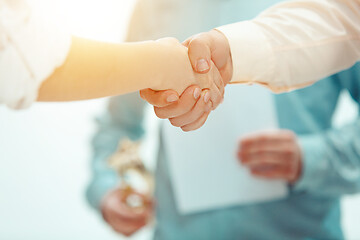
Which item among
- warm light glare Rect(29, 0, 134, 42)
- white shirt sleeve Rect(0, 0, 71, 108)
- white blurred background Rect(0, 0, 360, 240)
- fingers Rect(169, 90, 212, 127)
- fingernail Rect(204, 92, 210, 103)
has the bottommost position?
white blurred background Rect(0, 0, 360, 240)

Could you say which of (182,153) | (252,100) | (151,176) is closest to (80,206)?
(151,176)

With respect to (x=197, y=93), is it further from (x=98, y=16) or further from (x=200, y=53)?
(x=98, y=16)

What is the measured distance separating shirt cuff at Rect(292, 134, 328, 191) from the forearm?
279mm

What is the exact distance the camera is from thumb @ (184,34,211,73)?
0.26 m

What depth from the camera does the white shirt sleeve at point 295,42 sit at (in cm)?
26

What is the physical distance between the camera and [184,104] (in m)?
0.27

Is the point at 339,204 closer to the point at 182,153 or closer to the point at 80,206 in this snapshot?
the point at 182,153

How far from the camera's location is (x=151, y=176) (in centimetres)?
62

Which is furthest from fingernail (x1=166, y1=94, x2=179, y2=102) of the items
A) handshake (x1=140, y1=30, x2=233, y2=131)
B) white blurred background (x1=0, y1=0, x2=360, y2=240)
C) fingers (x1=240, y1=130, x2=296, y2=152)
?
white blurred background (x1=0, y1=0, x2=360, y2=240)

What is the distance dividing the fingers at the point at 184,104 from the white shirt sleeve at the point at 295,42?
0.03 m

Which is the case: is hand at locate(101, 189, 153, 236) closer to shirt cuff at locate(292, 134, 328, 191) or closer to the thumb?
shirt cuff at locate(292, 134, 328, 191)

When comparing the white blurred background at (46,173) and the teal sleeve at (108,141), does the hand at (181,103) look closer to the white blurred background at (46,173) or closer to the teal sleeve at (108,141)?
the teal sleeve at (108,141)

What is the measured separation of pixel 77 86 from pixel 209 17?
18cm

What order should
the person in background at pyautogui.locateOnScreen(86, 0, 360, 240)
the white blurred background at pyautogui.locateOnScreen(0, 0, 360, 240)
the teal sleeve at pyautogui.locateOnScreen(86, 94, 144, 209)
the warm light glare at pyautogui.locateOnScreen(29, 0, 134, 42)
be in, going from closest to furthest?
the warm light glare at pyautogui.locateOnScreen(29, 0, 134, 42) → the person in background at pyautogui.locateOnScreen(86, 0, 360, 240) → the teal sleeve at pyautogui.locateOnScreen(86, 94, 144, 209) → the white blurred background at pyautogui.locateOnScreen(0, 0, 360, 240)
